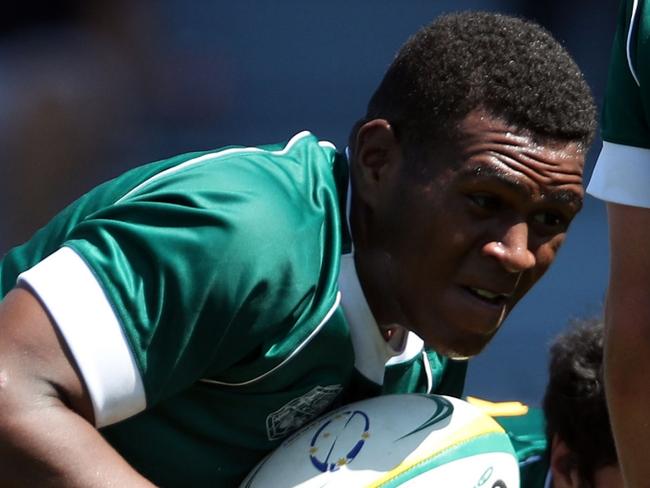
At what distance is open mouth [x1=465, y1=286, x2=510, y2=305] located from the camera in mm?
2400

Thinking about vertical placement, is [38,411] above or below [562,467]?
above

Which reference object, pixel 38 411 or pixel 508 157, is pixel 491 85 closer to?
pixel 508 157

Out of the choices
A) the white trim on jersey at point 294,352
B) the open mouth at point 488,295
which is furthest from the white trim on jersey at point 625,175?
the white trim on jersey at point 294,352

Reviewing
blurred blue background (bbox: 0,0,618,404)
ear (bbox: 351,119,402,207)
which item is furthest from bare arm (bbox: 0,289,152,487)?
blurred blue background (bbox: 0,0,618,404)

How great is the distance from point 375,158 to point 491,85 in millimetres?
259

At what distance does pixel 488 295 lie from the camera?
2408mm

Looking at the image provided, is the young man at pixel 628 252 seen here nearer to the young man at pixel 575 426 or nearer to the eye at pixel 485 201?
the eye at pixel 485 201

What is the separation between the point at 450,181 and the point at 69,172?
217 cm

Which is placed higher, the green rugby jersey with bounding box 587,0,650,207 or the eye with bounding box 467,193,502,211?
the green rugby jersey with bounding box 587,0,650,207

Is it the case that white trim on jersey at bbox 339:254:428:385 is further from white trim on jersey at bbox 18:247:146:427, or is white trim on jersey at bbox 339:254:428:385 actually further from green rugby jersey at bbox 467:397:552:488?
green rugby jersey at bbox 467:397:552:488

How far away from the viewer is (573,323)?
3406 mm

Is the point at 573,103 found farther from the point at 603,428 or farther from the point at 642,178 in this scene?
the point at 603,428

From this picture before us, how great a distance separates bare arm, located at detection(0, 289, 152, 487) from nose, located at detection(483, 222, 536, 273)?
0.75 meters

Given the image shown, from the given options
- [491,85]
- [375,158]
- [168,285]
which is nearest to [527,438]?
[375,158]
